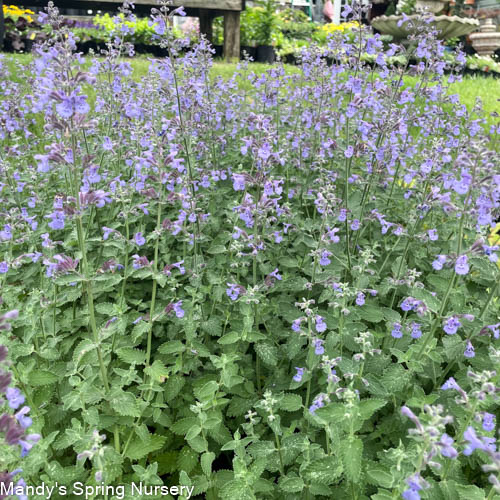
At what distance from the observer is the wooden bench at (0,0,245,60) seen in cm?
1071

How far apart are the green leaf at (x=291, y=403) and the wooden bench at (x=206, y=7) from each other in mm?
10040

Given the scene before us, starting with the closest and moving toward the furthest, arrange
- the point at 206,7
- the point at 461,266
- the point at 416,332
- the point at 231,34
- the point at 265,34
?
the point at 461,266 < the point at 416,332 < the point at 206,7 < the point at 231,34 < the point at 265,34

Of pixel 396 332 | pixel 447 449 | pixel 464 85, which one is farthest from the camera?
pixel 464 85

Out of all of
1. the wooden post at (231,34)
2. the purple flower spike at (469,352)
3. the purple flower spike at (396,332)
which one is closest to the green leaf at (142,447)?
the purple flower spike at (396,332)

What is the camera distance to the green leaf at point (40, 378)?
239cm

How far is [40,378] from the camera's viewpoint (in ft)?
7.86

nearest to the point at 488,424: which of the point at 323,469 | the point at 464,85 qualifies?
the point at 323,469

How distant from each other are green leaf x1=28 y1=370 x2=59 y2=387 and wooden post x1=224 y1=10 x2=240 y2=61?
426 inches

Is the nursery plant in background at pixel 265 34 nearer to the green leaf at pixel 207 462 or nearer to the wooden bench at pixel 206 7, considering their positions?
the wooden bench at pixel 206 7

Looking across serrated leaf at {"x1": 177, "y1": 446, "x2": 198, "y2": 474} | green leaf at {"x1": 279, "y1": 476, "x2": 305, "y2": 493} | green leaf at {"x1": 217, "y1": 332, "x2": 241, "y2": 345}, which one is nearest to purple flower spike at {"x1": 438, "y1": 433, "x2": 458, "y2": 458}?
green leaf at {"x1": 279, "y1": 476, "x2": 305, "y2": 493}

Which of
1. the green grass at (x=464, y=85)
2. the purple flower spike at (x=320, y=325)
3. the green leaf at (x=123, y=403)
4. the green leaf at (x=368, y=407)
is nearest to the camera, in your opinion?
the green leaf at (x=368, y=407)

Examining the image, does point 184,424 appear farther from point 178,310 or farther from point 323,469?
point 323,469

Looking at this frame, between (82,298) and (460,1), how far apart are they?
23512mm

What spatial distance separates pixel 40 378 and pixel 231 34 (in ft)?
37.0
